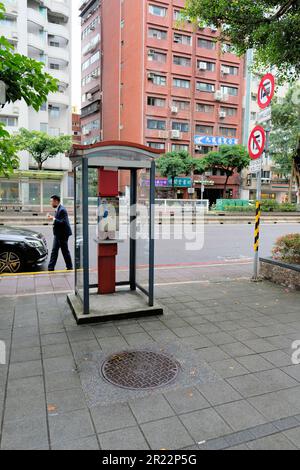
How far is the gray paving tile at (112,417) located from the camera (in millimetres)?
2785

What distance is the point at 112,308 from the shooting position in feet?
17.5

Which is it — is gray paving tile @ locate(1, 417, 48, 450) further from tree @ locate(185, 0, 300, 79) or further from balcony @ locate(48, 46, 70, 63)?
balcony @ locate(48, 46, 70, 63)

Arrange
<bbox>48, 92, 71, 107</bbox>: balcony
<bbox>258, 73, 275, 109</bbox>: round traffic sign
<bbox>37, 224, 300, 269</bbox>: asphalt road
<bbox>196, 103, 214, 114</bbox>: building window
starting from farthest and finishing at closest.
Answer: <bbox>196, 103, 214, 114</bbox>: building window
<bbox>48, 92, 71, 107</bbox>: balcony
<bbox>37, 224, 300, 269</bbox>: asphalt road
<bbox>258, 73, 275, 109</bbox>: round traffic sign

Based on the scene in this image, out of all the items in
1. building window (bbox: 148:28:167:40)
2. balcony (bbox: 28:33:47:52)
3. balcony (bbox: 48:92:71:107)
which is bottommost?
balcony (bbox: 48:92:71:107)

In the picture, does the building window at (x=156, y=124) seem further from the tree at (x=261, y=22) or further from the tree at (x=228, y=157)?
the tree at (x=261, y=22)

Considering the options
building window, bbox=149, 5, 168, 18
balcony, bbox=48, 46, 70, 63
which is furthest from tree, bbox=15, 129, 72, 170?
building window, bbox=149, 5, 168, 18

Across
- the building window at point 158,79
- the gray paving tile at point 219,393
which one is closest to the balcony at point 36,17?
the building window at point 158,79

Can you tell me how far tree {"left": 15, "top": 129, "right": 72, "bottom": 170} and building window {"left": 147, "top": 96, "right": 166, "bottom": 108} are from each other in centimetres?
1207

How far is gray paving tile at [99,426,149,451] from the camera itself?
2.56m

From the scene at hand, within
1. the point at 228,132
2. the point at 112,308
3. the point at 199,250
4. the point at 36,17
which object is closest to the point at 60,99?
the point at 36,17

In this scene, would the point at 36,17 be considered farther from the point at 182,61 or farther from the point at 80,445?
the point at 80,445

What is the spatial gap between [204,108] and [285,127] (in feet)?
38.5

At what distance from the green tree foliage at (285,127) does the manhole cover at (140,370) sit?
2824cm

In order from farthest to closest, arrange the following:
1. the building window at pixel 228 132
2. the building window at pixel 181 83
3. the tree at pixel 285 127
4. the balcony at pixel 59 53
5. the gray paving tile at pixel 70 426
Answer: the building window at pixel 228 132
the building window at pixel 181 83
the balcony at pixel 59 53
the tree at pixel 285 127
the gray paving tile at pixel 70 426
